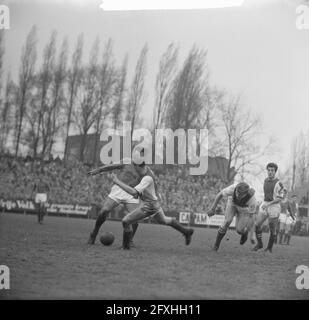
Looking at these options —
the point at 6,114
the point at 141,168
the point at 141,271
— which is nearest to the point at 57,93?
the point at 6,114

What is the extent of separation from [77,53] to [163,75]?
1.33m

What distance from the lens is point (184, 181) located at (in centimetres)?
850

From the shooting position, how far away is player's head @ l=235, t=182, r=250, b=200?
26.9 feet

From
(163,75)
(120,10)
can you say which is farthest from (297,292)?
(120,10)

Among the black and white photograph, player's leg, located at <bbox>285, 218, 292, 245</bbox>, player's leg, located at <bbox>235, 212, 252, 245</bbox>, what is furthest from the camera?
player's leg, located at <bbox>285, 218, 292, 245</bbox>

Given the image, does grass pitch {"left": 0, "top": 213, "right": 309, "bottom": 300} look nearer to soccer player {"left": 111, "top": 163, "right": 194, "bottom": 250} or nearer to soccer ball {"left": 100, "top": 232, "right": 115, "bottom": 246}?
soccer ball {"left": 100, "top": 232, "right": 115, "bottom": 246}

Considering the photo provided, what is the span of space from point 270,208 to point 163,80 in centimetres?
307

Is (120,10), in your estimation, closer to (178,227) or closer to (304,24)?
(304,24)

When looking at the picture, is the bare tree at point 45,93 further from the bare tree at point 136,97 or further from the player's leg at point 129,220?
the player's leg at point 129,220

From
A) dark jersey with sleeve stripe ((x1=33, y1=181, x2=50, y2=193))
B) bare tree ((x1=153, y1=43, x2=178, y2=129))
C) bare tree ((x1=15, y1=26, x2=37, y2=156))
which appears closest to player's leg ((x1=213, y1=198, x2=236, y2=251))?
bare tree ((x1=153, y1=43, x2=178, y2=129))

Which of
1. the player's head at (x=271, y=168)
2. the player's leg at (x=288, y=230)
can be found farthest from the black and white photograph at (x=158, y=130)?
the player's leg at (x=288, y=230)

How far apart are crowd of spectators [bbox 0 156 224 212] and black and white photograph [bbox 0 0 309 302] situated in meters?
0.04

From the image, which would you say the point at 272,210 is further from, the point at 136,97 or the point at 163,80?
the point at 136,97

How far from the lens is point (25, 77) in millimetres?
7391
